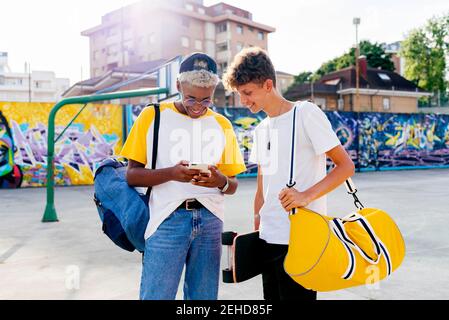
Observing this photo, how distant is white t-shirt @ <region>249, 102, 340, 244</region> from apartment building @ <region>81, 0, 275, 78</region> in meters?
46.6

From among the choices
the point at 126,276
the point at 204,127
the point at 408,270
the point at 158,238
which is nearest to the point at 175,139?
the point at 204,127

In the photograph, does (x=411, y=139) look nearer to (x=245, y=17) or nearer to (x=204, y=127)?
(x=204, y=127)

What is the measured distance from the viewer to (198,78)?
2.08m

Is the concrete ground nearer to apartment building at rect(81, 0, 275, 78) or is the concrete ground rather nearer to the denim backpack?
the denim backpack

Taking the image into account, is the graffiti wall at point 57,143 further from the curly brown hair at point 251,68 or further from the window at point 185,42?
the window at point 185,42

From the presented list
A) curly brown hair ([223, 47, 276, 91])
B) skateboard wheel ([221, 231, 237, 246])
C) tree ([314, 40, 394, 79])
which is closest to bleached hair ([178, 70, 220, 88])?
curly brown hair ([223, 47, 276, 91])

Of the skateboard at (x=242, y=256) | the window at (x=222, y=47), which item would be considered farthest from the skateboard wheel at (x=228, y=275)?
the window at (x=222, y=47)

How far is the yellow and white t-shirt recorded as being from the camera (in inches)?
80.4

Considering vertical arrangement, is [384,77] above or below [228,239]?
above

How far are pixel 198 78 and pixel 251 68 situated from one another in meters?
Answer: 0.24

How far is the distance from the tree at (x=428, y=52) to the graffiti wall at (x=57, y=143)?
3973 cm

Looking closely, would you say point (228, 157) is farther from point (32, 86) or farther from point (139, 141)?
point (32, 86)

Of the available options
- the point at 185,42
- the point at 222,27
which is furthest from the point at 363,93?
the point at 185,42

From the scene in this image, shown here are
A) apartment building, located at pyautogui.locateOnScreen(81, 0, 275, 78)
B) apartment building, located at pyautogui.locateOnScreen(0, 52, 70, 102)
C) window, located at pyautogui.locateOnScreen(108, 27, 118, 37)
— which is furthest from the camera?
apartment building, located at pyautogui.locateOnScreen(0, 52, 70, 102)
